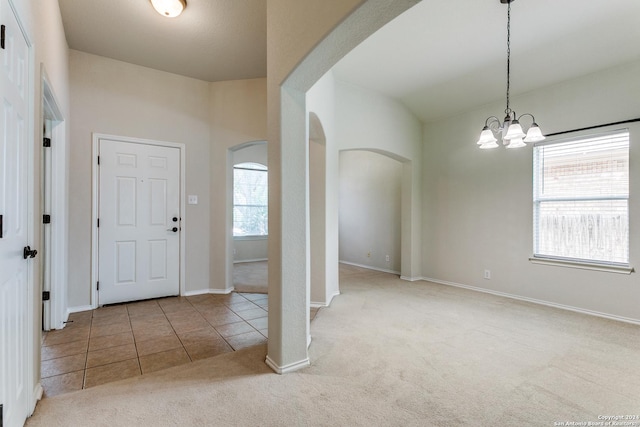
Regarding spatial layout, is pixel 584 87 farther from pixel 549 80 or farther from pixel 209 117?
pixel 209 117

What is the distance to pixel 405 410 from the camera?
181cm

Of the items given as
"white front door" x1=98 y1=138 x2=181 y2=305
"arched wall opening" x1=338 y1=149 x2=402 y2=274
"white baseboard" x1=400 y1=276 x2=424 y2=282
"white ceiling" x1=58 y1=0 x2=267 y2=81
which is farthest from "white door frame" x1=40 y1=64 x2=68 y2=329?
"white baseboard" x1=400 y1=276 x2=424 y2=282

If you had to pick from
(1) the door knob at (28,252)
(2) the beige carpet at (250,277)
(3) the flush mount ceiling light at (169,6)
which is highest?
(3) the flush mount ceiling light at (169,6)

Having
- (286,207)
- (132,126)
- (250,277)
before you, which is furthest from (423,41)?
(250,277)

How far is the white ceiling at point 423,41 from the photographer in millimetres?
2852

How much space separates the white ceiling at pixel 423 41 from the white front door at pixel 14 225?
5.38ft

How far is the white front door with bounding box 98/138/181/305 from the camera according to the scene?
3.77 metres

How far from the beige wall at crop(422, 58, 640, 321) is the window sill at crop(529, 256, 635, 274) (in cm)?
5

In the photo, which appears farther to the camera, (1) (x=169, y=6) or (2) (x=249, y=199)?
(2) (x=249, y=199)

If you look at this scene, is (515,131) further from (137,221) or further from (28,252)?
(137,221)

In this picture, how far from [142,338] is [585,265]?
483cm

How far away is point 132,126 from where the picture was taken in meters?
3.91

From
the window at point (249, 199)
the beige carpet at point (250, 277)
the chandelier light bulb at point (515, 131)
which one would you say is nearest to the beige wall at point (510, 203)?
the chandelier light bulb at point (515, 131)

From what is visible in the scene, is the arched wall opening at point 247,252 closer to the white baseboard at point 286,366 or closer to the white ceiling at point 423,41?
the white ceiling at point 423,41
